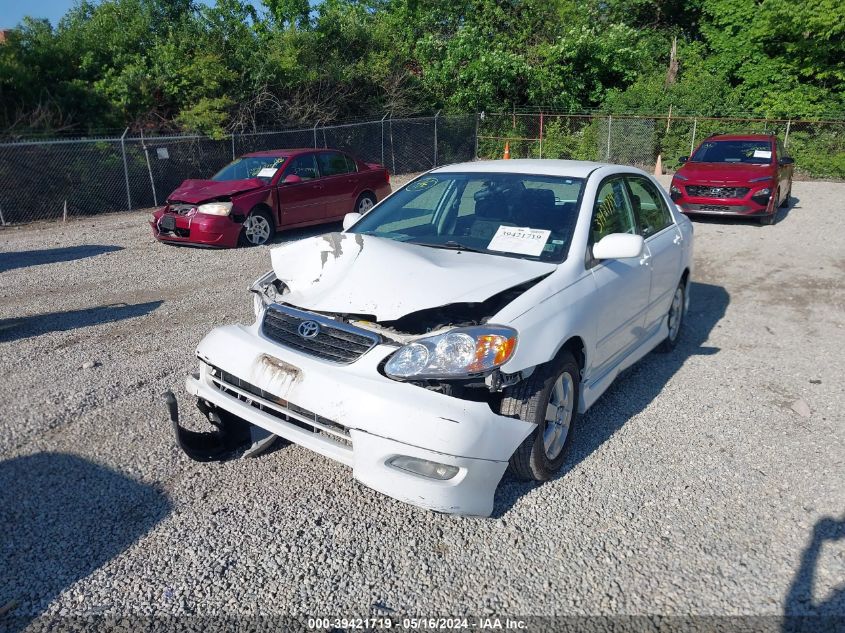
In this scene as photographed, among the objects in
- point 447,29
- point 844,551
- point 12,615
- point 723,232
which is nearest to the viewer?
point 12,615

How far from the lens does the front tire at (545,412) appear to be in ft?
11.0

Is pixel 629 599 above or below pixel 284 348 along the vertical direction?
below

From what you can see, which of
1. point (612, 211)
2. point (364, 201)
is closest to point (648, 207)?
point (612, 211)

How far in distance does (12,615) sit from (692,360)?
512cm

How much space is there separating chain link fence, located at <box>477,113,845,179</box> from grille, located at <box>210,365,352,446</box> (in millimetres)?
22157

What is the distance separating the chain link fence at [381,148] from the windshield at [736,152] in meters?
9.67

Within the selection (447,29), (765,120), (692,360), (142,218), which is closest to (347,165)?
(142,218)

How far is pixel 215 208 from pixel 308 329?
7458mm

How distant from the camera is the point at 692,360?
584 cm

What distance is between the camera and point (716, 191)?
12781mm

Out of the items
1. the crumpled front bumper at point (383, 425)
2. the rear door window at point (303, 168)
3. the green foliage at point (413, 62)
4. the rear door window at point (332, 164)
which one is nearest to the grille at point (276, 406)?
the crumpled front bumper at point (383, 425)

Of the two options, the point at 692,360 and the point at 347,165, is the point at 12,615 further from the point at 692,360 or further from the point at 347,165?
the point at 347,165

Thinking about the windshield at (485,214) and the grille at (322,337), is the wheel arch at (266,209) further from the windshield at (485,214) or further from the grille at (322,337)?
the grille at (322,337)

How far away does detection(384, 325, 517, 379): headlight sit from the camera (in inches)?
123
